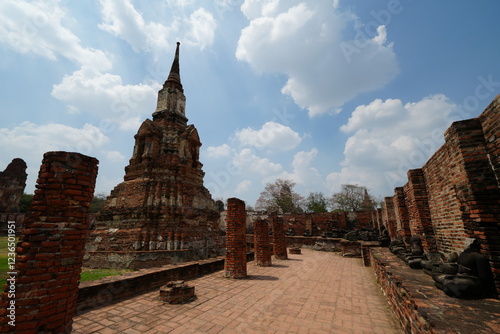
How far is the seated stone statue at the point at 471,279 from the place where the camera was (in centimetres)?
305

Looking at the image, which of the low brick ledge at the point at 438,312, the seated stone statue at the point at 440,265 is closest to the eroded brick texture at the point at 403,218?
the seated stone statue at the point at 440,265

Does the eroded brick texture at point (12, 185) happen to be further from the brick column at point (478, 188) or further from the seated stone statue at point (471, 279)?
the brick column at point (478, 188)

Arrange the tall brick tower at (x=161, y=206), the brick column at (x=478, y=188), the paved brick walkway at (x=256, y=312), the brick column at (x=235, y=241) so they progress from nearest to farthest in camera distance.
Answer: the brick column at (x=478, y=188) → the paved brick walkway at (x=256, y=312) → the brick column at (x=235, y=241) → the tall brick tower at (x=161, y=206)

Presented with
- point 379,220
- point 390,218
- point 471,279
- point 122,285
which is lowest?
point 122,285

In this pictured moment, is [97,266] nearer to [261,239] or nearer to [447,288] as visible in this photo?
[261,239]

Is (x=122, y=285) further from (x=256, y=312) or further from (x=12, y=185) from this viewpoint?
(x=12, y=185)

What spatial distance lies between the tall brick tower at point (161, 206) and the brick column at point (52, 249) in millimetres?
5807

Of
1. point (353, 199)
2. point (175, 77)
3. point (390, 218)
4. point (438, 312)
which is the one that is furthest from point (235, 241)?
point (353, 199)

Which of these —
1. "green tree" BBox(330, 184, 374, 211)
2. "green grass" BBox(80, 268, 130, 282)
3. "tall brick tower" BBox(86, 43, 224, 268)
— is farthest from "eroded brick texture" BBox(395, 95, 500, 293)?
"green tree" BBox(330, 184, 374, 211)

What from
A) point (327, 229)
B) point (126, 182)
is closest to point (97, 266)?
point (126, 182)

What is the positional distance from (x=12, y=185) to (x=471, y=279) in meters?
38.0

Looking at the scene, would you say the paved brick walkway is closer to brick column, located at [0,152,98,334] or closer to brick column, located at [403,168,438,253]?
brick column, located at [0,152,98,334]

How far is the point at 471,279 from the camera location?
314 cm

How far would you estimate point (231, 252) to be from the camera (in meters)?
6.99
